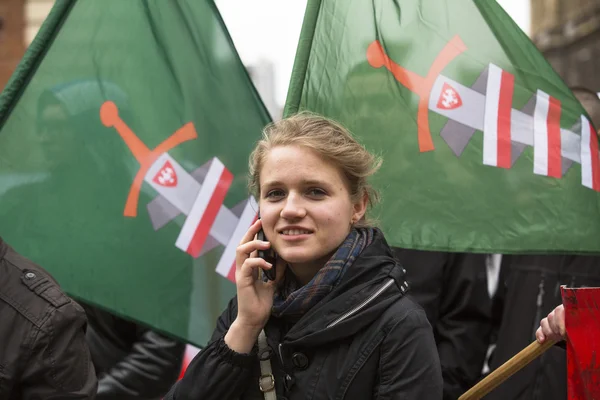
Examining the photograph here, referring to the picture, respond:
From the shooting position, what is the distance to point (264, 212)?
2521mm

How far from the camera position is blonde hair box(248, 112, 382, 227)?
253 centimetres

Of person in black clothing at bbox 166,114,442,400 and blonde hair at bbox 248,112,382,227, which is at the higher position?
blonde hair at bbox 248,112,382,227

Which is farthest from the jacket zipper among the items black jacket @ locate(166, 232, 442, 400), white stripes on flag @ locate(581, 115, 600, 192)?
white stripes on flag @ locate(581, 115, 600, 192)

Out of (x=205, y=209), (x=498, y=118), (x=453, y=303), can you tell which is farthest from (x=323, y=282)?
(x=453, y=303)

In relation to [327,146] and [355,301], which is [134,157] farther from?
[355,301]

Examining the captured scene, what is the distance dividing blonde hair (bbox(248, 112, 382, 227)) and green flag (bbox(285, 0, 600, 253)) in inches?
34.8

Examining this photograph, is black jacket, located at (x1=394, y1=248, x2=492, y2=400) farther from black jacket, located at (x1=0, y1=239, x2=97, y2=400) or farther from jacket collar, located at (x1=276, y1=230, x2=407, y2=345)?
Answer: black jacket, located at (x1=0, y1=239, x2=97, y2=400)

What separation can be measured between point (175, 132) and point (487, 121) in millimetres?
1210

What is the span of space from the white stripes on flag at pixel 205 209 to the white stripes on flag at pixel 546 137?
1196 millimetres

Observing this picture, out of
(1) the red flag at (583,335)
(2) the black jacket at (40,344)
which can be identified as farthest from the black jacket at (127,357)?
(1) the red flag at (583,335)

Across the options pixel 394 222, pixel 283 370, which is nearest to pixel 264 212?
pixel 283 370

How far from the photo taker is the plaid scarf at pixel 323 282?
2.39 m

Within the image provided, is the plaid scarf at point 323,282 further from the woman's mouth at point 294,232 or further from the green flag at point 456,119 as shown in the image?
the green flag at point 456,119

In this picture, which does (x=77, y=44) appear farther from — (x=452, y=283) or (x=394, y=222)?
(x=452, y=283)
